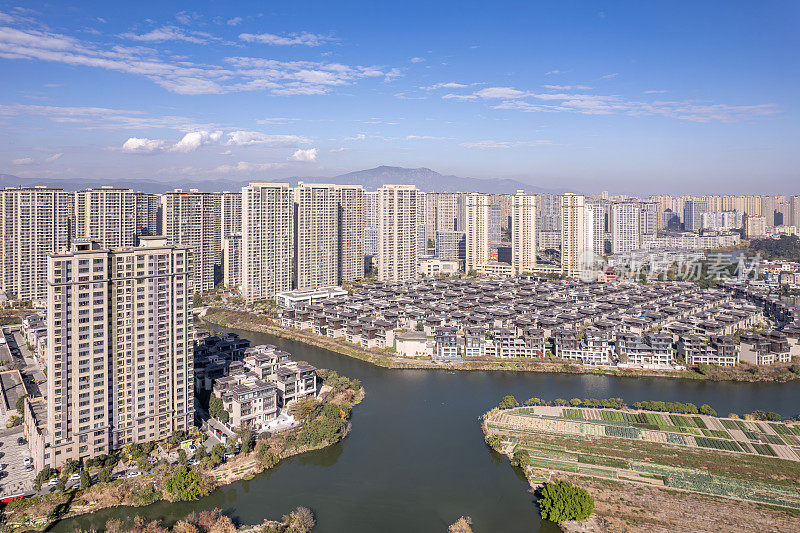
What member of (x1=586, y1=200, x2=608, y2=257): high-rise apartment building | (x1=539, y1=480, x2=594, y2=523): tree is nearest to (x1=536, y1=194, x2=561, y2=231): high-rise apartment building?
(x1=586, y1=200, x2=608, y2=257): high-rise apartment building

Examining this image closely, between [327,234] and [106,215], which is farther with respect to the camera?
[327,234]

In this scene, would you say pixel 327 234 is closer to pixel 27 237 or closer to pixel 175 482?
pixel 27 237

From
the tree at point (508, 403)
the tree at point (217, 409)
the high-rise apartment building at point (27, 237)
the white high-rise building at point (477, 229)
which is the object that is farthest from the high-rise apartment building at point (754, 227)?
the high-rise apartment building at point (27, 237)

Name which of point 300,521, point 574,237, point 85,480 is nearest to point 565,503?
point 300,521

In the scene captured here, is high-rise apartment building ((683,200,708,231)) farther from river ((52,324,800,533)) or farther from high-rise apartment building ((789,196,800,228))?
river ((52,324,800,533))

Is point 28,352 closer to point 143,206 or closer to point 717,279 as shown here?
point 143,206

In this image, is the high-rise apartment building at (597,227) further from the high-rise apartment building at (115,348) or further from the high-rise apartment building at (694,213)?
the high-rise apartment building at (115,348)

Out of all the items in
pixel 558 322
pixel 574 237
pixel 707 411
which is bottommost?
pixel 707 411
